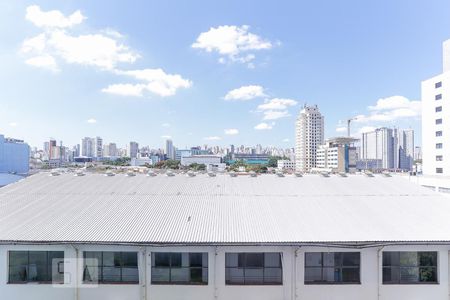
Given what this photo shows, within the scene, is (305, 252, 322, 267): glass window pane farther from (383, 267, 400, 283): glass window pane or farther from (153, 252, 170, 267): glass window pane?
(153, 252, 170, 267): glass window pane

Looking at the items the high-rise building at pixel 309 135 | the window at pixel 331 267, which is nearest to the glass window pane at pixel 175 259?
the window at pixel 331 267

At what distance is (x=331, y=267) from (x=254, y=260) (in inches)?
125

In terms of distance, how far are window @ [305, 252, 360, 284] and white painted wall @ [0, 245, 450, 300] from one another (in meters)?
0.27

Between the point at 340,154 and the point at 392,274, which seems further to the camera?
the point at 340,154

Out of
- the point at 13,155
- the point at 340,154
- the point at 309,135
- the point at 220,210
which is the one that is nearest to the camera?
the point at 220,210

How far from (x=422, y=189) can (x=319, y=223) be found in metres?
7.19

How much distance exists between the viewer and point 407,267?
11062 millimetres

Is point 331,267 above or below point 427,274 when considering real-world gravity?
above

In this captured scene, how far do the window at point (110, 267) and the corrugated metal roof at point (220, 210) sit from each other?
3.19 feet

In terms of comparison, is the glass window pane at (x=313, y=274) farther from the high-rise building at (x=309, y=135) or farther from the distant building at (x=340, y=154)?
the high-rise building at (x=309, y=135)

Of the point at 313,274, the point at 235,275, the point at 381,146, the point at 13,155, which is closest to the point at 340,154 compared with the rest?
the point at 381,146

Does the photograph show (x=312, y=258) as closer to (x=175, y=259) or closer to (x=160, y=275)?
(x=175, y=259)

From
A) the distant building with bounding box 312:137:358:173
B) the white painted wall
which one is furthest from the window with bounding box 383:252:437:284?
the distant building with bounding box 312:137:358:173

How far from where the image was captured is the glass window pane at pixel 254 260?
1112 cm
